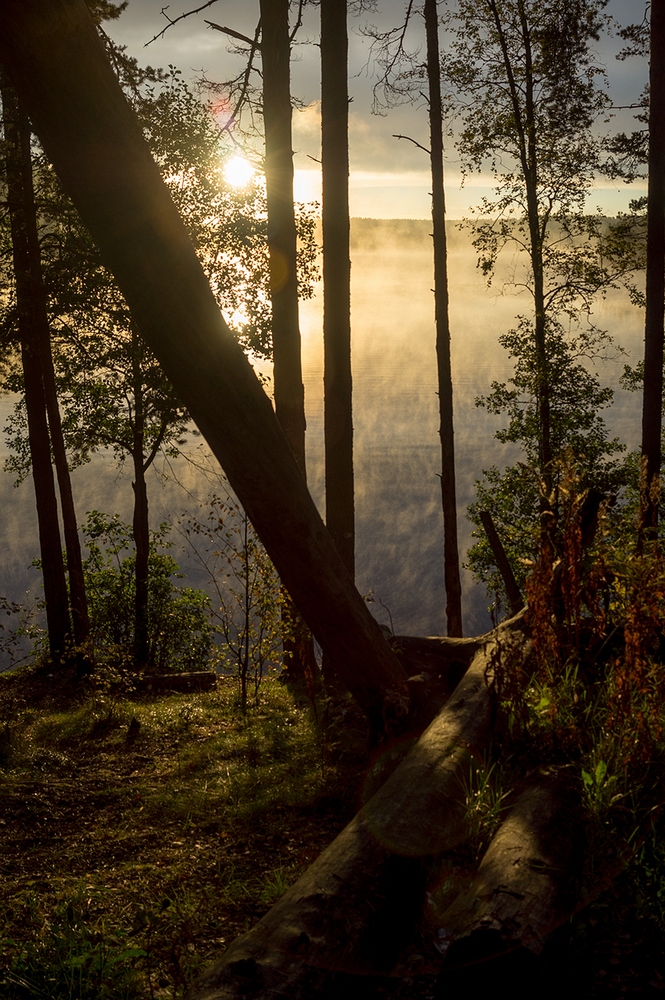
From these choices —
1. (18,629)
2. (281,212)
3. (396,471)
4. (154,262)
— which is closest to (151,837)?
(154,262)

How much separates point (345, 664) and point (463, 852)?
1643mm

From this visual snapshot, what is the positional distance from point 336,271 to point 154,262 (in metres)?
5.46

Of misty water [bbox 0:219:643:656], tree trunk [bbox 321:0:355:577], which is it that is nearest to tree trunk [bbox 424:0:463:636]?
tree trunk [bbox 321:0:355:577]

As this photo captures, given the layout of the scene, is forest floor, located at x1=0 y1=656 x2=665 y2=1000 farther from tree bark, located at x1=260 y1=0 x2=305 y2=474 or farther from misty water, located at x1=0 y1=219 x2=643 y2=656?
misty water, located at x1=0 y1=219 x2=643 y2=656

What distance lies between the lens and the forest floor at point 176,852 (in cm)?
271

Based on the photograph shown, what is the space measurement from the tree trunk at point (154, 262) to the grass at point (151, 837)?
→ 1352 millimetres

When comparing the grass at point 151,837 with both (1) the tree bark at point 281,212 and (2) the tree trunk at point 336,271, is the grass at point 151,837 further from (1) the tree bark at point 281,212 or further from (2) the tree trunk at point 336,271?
(1) the tree bark at point 281,212

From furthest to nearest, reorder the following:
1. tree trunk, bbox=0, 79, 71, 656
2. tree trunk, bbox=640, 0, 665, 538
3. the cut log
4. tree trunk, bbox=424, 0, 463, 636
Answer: tree trunk, bbox=424, 0, 463, 636, tree trunk, bbox=0, 79, 71, 656, tree trunk, bbox=640, 0, 665, 538, the cut log

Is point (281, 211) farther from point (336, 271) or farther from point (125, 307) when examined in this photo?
point (125, 307)

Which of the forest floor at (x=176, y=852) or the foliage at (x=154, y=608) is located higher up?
the forest floor at (x=176, y=852)

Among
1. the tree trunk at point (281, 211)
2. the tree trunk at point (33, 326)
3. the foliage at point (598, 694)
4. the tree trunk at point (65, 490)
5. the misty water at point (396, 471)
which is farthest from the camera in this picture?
the misty water at point (396, 471)

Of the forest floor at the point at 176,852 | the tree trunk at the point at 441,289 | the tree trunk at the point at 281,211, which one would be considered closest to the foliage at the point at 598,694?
the forest floor at the point at 176,852

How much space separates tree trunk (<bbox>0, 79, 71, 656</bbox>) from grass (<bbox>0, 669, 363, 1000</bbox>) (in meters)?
7.16

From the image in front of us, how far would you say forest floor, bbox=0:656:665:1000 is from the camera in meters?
2.71
